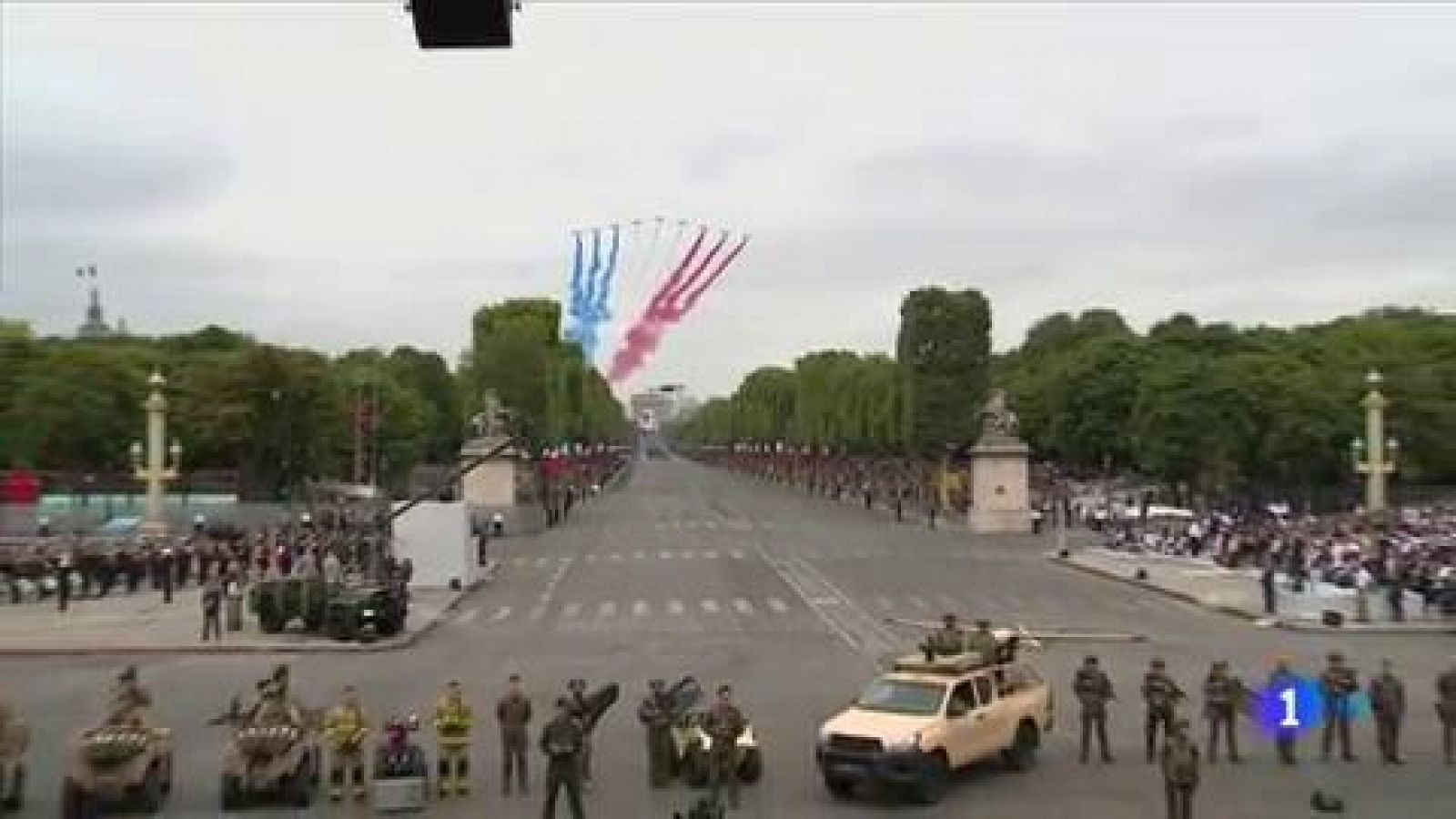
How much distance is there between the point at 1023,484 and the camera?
89438mm

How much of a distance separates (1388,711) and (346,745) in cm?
1343

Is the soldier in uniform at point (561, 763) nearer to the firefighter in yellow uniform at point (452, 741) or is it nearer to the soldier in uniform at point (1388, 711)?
the firefighter in yellow uniform at point (452, 741)

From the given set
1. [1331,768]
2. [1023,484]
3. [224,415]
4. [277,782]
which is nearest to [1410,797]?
[1331,768]

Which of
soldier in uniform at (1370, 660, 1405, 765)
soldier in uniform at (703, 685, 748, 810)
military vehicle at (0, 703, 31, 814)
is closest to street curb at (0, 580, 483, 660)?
military vehicle at (0, 703, 31, 814)

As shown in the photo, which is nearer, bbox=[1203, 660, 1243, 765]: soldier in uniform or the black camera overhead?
the black camera overhead

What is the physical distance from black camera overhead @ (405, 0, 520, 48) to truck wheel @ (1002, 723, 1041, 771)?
13.9 meters

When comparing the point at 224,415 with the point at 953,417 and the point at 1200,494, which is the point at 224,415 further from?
the point at 1200,494

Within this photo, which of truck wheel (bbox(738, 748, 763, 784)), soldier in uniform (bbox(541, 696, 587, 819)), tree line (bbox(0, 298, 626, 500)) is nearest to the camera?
soldier in uniform (bbox(541, 696, 587, 819))

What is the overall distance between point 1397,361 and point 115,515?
83114mm

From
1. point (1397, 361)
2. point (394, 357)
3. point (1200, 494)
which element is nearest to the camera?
point (1200, 494)

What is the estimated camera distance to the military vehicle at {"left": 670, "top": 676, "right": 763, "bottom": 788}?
71.0ft

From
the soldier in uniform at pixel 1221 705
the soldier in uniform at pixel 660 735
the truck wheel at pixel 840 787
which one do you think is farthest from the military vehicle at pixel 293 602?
the soldier in uniform at pixel 1221 705

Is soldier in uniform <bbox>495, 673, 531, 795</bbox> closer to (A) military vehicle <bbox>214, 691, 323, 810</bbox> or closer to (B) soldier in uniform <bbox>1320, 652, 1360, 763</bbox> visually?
(A) military vehicle <bbox>214, 691, 323, 810</bbox>

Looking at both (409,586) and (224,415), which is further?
(224,415)
